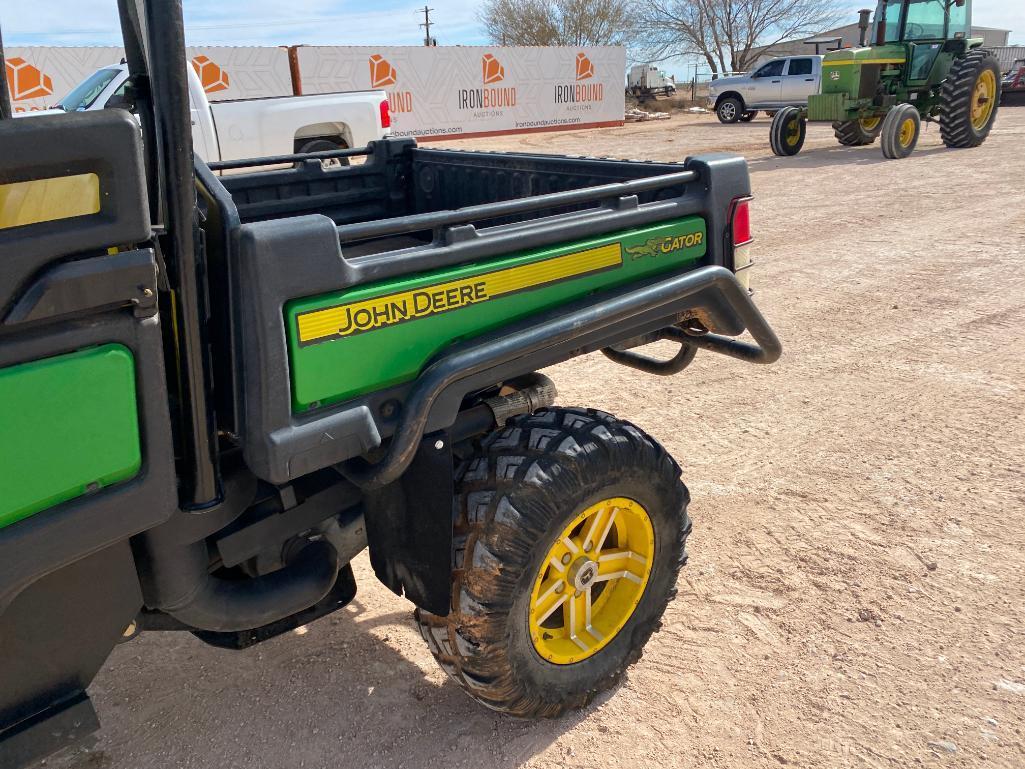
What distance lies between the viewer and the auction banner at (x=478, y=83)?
74.5ft

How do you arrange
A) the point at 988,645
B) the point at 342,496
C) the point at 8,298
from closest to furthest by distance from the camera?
the point at 8,298, the point at 342,496, the point at 988,645

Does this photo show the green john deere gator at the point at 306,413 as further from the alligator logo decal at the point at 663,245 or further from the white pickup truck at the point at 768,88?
the white pickup truck at the point at 768,88

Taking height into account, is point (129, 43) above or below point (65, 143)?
above

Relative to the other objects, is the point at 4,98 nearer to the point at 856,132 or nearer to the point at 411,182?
the point at 411,182

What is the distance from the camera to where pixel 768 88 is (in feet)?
82.6

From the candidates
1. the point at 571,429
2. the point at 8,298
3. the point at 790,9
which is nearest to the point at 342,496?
the point at 571,429

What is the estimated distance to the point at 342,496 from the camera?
2402mm

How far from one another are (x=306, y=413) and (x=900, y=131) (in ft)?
47.0

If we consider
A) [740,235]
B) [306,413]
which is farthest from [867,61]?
[306,413]

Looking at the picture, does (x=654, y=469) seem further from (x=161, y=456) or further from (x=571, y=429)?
(x=161, y=456)

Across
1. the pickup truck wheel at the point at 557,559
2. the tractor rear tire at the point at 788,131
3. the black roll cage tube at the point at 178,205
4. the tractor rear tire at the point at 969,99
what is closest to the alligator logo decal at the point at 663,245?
the pickup truck wheel at the point at 557,559

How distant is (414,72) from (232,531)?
23.2 m

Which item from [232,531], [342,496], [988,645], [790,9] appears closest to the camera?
[232,531]

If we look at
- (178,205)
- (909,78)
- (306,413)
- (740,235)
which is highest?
(909,78)
